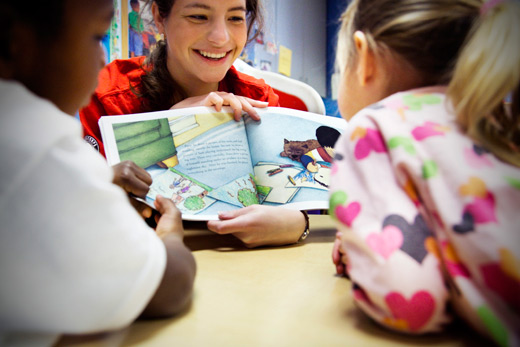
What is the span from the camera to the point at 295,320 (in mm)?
416

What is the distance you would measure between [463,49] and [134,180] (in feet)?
1.47

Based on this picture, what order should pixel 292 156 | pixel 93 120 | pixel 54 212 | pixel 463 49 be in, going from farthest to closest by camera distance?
pixel 93 120 < pixel 292 156 < pixel 463 49 < pixel 54 212

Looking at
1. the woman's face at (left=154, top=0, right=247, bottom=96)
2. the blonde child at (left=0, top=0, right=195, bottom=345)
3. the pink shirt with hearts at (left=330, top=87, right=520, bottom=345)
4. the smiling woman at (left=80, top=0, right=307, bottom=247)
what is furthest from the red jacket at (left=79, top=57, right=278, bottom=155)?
the pink shirt with hearts at (left=330, top=87, right=520, bottom=345)

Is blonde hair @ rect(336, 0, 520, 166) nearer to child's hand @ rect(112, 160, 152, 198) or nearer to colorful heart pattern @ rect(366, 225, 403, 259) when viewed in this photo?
colorful heart pattern @ rect(366, 225, 403, 259)

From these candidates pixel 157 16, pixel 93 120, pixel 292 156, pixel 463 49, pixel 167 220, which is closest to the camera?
pixel 463 49

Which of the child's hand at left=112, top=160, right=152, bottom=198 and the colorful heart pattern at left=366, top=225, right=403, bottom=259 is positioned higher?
the colorful heart pattern at left=366, top=225, right=403, bottom=259

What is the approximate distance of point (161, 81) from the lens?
38.8 inches

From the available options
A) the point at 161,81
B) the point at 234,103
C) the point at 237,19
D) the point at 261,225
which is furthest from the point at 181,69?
the point at 261,225

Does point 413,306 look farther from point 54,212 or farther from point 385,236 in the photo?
point 54,212

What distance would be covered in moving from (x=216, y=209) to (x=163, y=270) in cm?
31

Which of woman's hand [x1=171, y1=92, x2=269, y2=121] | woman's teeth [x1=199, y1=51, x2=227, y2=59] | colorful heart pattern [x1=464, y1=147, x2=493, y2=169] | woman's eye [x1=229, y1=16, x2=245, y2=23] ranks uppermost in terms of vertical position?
woman's eye [x1=229, y1=16, x2=245, y2=23]

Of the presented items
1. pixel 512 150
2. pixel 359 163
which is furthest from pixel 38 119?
pixel 512 150

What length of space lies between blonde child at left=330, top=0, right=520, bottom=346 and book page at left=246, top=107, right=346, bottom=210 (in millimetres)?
318

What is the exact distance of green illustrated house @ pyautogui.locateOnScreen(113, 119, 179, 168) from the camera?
27.4 inches
